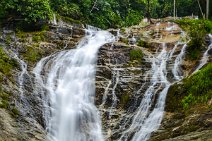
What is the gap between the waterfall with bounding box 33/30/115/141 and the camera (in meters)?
15.7

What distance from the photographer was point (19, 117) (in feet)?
50.1

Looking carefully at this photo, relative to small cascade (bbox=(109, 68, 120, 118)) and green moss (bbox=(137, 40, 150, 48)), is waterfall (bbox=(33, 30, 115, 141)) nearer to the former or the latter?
small cascade (bbox=(109, 68, 120, 118))

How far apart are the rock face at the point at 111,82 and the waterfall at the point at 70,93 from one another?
0.35m

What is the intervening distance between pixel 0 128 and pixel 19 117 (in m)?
1.53

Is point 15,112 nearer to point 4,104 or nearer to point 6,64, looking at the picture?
point 4,104

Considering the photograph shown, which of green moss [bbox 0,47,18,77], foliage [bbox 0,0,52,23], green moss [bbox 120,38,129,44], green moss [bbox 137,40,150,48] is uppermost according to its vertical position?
foliage [bbox 0,0,52,23]

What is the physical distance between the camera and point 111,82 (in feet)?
59.7

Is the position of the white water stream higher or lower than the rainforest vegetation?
lower

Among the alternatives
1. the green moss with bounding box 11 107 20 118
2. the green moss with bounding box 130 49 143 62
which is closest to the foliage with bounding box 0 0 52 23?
the green moss with bounding box 130 49 143 62

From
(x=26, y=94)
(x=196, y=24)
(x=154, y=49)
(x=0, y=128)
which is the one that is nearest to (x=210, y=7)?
(x=196, y=24)

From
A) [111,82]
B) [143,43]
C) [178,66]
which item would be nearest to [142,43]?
[143,43]

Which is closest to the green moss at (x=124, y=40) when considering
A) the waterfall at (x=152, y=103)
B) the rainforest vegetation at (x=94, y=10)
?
the waterfall at (x=152, y=103)

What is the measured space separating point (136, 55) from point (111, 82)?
310 cm

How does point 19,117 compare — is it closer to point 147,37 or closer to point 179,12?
point 147,37
